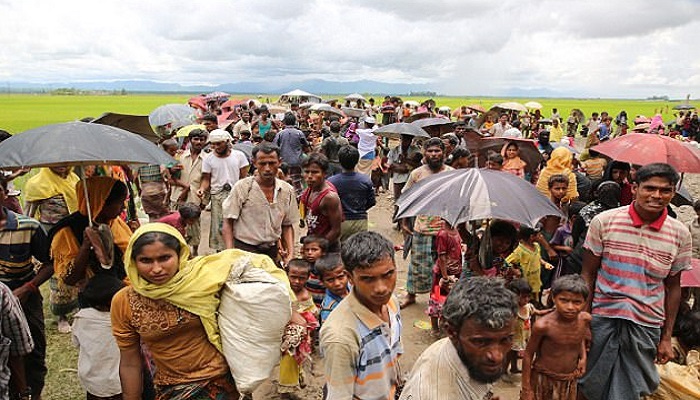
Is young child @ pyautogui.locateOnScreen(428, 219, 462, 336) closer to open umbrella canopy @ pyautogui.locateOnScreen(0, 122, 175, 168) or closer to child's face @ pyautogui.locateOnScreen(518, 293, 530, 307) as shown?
child's face @ pyautogui.locateOnScreen(518, 293, 530, 307)

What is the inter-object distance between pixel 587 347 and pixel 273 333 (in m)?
2.20

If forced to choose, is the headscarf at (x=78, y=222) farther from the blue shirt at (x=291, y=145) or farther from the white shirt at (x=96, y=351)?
the blue shirt at (x=291, y=145)

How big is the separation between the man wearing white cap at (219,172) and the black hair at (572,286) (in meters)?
4.14

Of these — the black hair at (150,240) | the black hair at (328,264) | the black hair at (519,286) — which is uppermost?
the black hair at (150,240)

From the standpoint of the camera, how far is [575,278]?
305cm

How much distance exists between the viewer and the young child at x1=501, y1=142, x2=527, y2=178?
6.76 meters

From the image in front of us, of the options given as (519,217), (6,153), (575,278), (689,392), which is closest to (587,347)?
(575,278)

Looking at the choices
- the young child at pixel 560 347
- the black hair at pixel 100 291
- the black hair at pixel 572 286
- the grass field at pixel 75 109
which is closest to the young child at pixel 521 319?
the young child at pixel 560 347

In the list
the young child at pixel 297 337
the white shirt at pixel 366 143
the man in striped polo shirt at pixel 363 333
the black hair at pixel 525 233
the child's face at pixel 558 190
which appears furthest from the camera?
the white shirt at pixel 366 143

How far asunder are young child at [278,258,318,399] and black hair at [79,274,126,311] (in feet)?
3.47

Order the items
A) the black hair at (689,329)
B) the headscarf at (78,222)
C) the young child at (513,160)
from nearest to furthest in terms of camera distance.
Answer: the headscarf at (78,222) < the black hair at (689,329) < the young child at (513,160)

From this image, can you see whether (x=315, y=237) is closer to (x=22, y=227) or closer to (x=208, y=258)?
(x=208, y=258)

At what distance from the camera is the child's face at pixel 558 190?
497cm

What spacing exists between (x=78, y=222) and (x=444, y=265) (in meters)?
3.17
